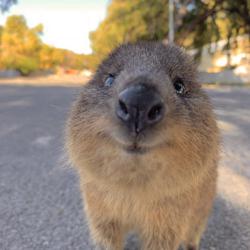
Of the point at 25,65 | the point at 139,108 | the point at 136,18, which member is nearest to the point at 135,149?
the point at 139,108

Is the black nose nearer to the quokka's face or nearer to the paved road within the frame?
the quokka's face

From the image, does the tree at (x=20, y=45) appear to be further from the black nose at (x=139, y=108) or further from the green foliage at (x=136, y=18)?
the black nose at (x=139, y=108)

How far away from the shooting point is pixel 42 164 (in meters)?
5.99

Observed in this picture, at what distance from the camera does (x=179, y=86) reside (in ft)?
9.20

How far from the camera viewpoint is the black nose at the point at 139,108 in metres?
2.01

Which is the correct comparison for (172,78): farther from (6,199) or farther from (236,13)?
(236,13)

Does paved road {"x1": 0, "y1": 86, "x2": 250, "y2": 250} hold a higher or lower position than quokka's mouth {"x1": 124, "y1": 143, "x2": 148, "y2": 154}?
lower

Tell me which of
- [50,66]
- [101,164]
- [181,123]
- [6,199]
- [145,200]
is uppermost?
[181,123]

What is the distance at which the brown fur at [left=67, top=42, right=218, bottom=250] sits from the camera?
2.24 m

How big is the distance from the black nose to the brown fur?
0.15 ft

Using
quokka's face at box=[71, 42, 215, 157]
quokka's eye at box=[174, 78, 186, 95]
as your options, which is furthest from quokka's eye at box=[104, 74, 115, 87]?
quokka's eye at box=[174, 78, 186, 95]

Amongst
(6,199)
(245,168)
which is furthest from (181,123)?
(245,168)

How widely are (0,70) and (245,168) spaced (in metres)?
37.1

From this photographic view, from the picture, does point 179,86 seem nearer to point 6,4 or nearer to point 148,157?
point 148,157
